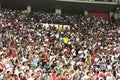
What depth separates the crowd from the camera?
23.8m

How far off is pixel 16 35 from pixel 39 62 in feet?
24.7

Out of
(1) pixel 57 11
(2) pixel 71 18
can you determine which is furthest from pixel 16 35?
(1) pixel 57 11

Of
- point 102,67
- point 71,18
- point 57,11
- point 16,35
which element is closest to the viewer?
point 102,67

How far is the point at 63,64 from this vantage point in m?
26.6

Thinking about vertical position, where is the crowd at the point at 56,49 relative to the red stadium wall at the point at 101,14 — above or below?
above

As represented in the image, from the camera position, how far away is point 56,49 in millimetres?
31719

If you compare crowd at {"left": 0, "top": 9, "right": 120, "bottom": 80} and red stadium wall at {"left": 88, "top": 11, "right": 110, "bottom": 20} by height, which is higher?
crowd at {"left": 0, "top": 9, "right": 120, "bottom": 80}

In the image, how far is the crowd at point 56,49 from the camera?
938 inches

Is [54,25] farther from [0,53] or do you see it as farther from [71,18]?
[0,53]

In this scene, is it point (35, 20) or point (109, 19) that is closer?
point (35, 20)

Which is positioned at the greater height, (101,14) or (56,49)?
(56,49)

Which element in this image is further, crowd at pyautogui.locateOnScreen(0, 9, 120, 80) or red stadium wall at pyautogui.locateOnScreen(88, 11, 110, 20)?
red stadium wall at pyautogui.locateOnScreen(88, 11, 110, 20)

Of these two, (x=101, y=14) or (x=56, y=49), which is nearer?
(x=56, y=49)

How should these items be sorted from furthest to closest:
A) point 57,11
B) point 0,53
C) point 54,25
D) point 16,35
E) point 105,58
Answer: point 57,11, point 54,25, point 16,35, point 105,58, point 0,53
